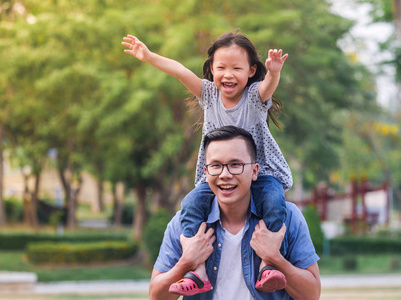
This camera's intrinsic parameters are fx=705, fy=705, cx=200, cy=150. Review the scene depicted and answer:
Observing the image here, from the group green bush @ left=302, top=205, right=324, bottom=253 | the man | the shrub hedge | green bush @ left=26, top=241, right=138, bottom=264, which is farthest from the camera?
the shrub hedge

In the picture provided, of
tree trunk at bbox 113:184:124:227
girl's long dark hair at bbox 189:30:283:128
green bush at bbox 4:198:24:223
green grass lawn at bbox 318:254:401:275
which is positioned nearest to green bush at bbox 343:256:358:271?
green grass lawn at bbox 318:254:401:275

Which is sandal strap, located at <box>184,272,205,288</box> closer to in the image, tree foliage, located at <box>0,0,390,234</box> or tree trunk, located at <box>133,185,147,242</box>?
tree foliage, located at <box>0,0,390,234</box>

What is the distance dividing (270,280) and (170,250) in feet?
1.76

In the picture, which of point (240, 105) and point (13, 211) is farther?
point (13, 211)

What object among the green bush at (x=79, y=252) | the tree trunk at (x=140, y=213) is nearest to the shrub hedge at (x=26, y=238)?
the tree trunk at (x=140, y=213)

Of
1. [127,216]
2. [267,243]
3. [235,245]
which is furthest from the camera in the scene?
[127,216]

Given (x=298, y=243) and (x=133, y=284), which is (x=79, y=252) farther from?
(x=298, y=243)

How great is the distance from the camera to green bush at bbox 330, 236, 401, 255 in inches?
1075

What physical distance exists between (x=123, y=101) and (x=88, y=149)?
4.17m

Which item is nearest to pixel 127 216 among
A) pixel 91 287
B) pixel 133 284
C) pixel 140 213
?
pixel 140 213

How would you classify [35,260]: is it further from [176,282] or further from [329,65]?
[176,282]

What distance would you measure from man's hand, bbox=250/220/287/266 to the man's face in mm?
179

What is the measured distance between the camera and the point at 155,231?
19984 mm

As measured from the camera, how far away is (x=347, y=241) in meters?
27.4
